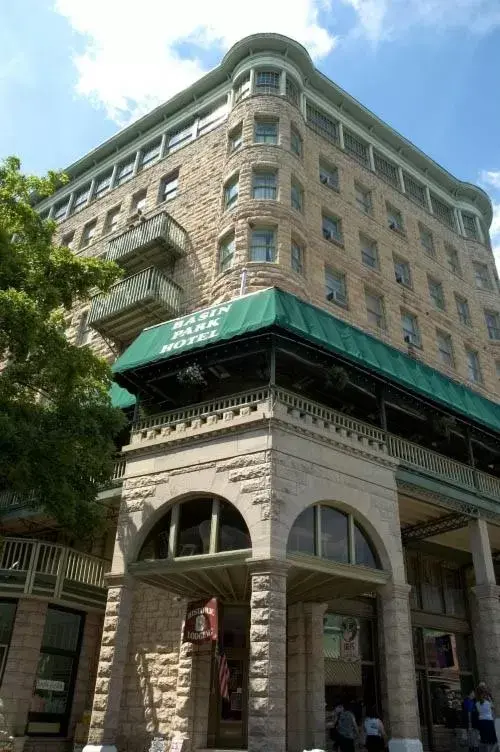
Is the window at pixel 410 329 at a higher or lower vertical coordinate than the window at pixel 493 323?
lower

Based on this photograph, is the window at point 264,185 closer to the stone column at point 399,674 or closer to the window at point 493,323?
the window at point 493,323

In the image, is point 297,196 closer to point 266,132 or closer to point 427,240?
point 266,132

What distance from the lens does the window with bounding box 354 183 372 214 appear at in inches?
1107

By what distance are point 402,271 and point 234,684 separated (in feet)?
64.2

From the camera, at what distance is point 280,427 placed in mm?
13523

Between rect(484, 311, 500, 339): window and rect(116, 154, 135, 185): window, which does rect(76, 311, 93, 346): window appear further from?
rect(484, 311, 500, 339): window

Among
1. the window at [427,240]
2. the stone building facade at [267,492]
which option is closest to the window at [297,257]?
the stone building facade at [267,492]

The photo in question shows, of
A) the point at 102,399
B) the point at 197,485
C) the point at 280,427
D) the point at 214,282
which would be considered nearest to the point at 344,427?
the point at 280,427

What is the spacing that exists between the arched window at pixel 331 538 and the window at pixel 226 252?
10633 millimetres

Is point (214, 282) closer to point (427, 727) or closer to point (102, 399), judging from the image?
point (102, 399)

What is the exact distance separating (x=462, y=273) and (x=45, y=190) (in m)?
22.9

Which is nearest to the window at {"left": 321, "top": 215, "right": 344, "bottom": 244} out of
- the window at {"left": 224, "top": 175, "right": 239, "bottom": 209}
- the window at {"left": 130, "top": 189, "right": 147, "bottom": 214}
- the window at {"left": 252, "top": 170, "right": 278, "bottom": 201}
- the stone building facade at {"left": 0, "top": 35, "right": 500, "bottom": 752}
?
the stone building facade at {"left": 0, "top": 35, "right": 500, "bottom": 752}

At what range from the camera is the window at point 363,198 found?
92.3 ft

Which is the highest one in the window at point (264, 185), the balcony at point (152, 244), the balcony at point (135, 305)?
the window at point (264, 185)
